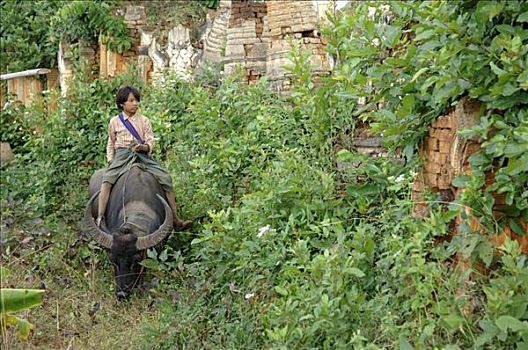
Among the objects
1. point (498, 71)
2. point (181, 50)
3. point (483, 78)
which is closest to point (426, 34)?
point (483, 78)

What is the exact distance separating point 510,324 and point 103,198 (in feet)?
16.9

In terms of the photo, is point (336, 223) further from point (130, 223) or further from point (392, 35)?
point (130, 223)

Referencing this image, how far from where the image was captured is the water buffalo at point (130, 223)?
7.49m

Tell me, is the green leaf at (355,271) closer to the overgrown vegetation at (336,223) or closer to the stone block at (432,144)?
the overgrown vegetation at (336,223)

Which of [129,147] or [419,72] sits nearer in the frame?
[419,72]

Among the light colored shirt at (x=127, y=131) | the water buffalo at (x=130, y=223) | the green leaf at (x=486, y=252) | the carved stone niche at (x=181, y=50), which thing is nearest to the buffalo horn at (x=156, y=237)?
the water buffalo at (x=130, y=223)

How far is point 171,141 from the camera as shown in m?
9.55

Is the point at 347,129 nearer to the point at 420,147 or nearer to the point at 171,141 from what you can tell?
the point at 420,147

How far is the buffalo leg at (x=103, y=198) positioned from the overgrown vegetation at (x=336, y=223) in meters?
0.34

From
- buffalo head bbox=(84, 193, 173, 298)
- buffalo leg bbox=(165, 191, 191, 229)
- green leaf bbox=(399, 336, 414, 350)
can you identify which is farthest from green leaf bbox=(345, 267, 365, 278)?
buffalo leg bbox=(165, 191, 191, 229)

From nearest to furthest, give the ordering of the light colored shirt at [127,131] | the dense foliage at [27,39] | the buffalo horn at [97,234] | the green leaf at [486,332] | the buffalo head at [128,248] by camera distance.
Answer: the green leaf at [486,332] → the buffalo head at [128,248] → the buffalo horn at [97,234] → the light colored shirt at [127,131] → the dense foliage at [27,39]

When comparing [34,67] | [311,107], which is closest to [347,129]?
A: [311,107]

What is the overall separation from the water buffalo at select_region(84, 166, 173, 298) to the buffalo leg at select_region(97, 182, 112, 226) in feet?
0.22

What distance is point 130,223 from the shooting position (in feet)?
25.2
